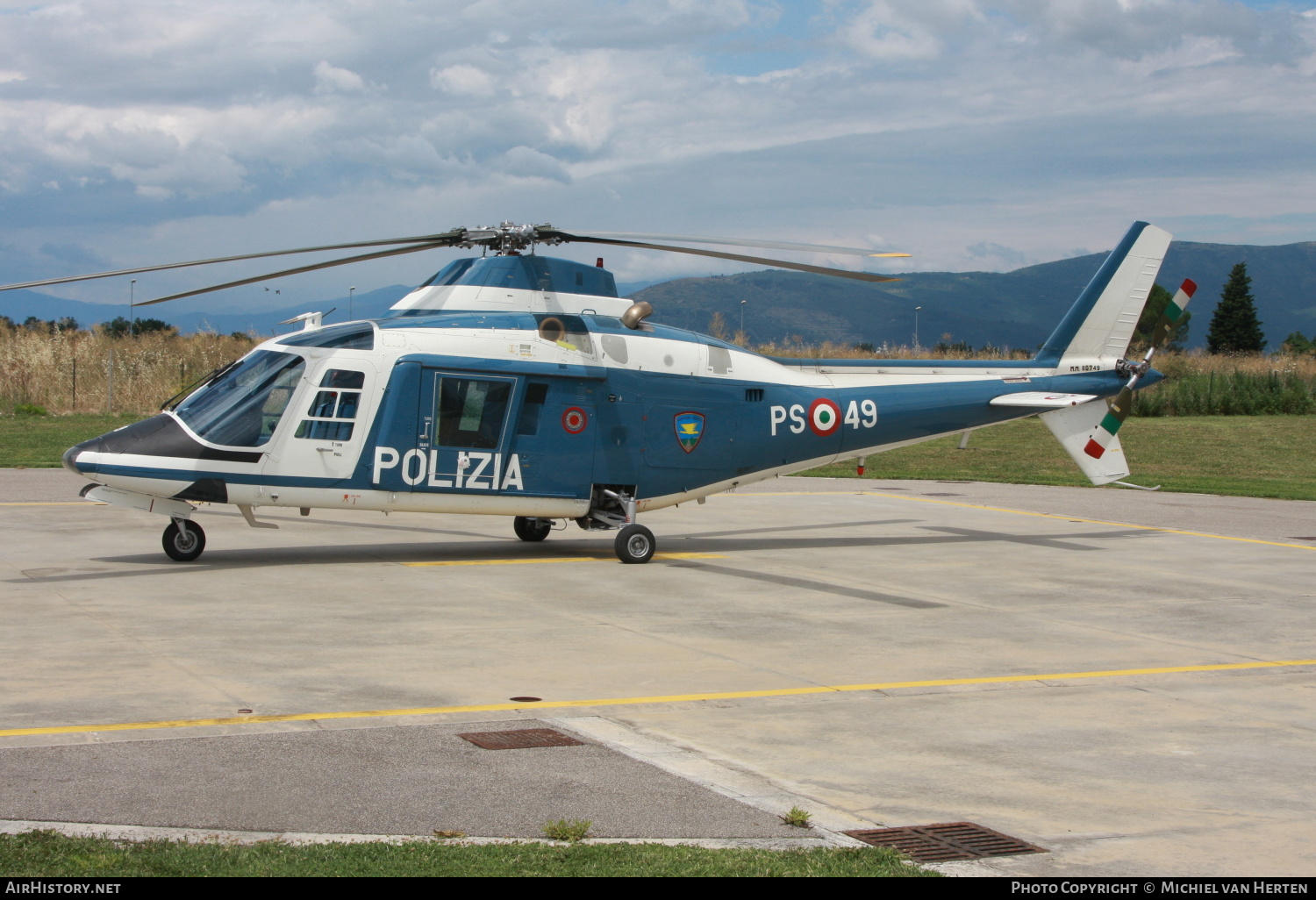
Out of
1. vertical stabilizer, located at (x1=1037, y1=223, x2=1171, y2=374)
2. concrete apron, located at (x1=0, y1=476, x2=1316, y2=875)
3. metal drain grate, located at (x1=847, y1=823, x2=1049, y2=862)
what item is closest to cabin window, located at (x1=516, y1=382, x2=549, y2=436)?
concrete apron, located at (x1=0, y1=476, x2=1316, y2=875)

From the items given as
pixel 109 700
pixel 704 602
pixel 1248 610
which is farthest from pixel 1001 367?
pixel 109 700

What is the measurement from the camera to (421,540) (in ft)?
53.6

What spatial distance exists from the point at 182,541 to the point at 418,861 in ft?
32.2

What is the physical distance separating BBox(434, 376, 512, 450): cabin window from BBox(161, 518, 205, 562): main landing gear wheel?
2922mm

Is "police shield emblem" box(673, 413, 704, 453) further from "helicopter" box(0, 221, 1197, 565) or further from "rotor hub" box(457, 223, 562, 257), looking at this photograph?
"rotor hub" box(457, 223, 562, 257)

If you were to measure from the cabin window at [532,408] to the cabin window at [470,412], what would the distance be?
23 centimetres

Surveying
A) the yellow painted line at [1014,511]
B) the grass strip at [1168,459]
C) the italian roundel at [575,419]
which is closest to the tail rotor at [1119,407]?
the yellow painted line at [1014,511]

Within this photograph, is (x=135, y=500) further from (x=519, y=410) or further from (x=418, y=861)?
(x=418, y=861)

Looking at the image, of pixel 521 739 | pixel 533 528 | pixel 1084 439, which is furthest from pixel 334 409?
pixel 1084 439

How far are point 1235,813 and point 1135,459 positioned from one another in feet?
90.8

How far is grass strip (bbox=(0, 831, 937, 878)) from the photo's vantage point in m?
4.62

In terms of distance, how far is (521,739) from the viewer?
7020mm

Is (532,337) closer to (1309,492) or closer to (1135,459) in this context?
(1309,492)

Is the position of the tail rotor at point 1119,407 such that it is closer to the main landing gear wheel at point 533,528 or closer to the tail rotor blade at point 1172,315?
the tail rotor blade at point 1172,315
